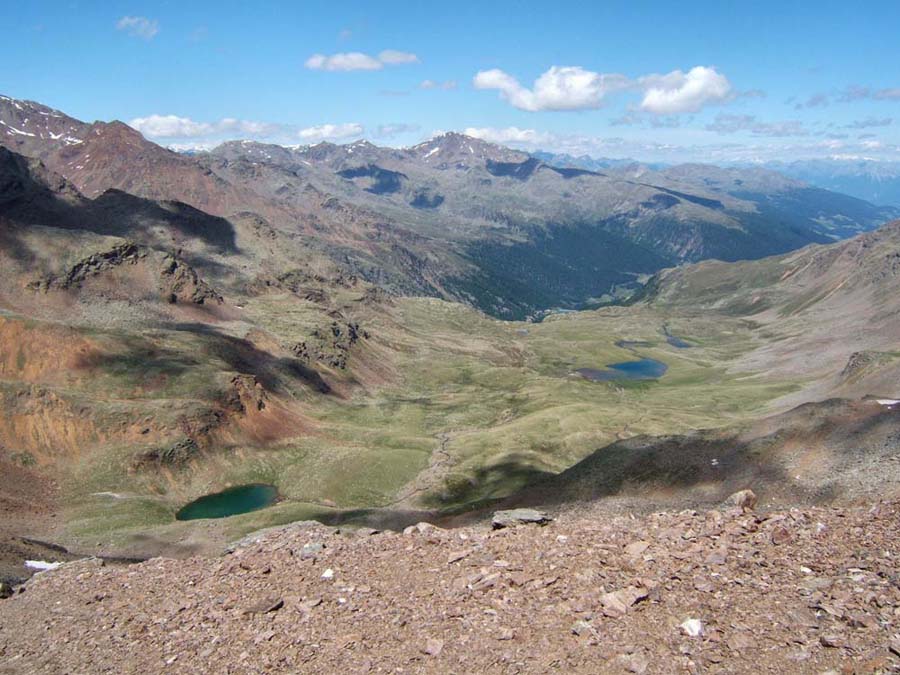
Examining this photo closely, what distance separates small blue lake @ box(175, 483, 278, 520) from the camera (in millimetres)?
114588

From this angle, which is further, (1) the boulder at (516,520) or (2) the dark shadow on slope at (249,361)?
(2) the dark shadow on slope at (249,361)

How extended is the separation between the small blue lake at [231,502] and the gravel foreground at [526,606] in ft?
259

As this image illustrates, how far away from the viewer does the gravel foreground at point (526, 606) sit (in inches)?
938

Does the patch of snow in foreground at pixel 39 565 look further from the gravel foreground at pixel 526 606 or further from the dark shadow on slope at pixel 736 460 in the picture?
the dark shadow on slope at pixel 736 460

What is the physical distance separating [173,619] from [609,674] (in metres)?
21.7

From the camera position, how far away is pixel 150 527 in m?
96.2

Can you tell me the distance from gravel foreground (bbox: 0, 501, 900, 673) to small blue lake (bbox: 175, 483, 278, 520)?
79.1 meters

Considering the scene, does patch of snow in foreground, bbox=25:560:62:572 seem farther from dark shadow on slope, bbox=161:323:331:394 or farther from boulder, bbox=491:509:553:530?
dark shadow on slope, bbox=161:323:331:394

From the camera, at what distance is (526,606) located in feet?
91.6

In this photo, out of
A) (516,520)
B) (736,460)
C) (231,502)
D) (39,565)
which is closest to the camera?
(516,520)

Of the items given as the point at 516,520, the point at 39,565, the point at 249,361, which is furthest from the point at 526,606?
the point at 249,361

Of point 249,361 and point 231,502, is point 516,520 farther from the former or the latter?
point 249,361

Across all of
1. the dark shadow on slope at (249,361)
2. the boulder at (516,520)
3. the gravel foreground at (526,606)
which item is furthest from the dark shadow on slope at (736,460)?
the dark shadow on slope at (249,361)

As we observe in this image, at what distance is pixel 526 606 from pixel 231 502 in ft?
349
